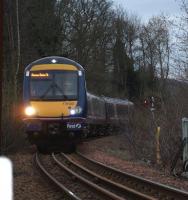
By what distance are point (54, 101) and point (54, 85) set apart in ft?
2.14

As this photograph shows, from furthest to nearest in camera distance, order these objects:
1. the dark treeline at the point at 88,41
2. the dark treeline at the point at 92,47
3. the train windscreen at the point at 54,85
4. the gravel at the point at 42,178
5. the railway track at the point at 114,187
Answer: the dark treeline at the point at 88,41, the dark treeline at the point at 92,47, the train windscreen at the point at 54,85, the gravel at the point at 42,178, the railway track at the point at 114,187

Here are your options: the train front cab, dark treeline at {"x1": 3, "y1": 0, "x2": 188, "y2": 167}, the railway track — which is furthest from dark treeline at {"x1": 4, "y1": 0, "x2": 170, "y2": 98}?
the railway track

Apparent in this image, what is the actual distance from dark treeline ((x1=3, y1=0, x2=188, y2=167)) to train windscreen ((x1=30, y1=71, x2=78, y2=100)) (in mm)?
1419

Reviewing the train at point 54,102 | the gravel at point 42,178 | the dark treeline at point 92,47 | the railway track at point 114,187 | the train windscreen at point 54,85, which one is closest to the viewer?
the railway track at point 114,187

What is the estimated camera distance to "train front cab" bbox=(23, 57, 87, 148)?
67.1ft

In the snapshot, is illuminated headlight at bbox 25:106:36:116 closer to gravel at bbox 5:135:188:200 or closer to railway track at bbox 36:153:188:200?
gravel at bbox 5:135:188:200

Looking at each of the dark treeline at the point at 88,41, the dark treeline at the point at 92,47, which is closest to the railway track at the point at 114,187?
the dark treeline at the point at 92,47

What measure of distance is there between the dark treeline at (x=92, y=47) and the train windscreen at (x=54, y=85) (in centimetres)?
142

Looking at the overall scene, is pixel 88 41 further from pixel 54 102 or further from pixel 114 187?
pixel 114 187

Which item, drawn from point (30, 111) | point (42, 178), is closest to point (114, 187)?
Result: point (42, 178)

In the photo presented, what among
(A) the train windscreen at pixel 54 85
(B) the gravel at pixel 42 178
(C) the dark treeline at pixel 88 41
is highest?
(C) the dark treeline at pixel 88 41

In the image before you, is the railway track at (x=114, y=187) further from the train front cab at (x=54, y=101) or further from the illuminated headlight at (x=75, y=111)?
the illuminated headlight at (x=75, y=111)

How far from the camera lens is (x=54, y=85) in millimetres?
20875

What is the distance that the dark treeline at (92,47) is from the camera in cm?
2484
